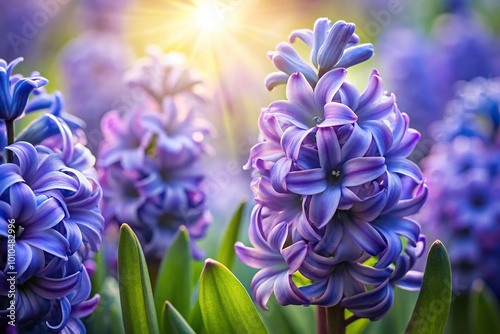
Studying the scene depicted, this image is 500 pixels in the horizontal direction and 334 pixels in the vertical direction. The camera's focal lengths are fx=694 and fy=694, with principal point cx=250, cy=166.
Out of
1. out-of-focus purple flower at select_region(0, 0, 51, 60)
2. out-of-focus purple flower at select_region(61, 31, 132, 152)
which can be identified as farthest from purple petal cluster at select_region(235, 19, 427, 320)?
out-of-focus purple flower at select_region(0, 0, 51, 60)

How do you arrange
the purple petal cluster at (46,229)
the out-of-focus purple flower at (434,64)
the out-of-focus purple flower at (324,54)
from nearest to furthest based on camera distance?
the purple petal cluster at (46,229) < the out-of-focus purple flower at (324,54) < the out-of-focus purple flower at (434,64)

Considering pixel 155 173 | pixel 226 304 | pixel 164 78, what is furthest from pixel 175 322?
pixel 164 78

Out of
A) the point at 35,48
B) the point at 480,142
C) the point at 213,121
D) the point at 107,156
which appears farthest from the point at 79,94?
the point at 480,142

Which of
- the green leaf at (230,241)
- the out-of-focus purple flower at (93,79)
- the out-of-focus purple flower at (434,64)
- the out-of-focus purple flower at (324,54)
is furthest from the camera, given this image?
the out-of-focus purple flower at (434,64)

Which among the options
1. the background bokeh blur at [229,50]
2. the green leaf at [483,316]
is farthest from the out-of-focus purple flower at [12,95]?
the green leaf at [483,316]

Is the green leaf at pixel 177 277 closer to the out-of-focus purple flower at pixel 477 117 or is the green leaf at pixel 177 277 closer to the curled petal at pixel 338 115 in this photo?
the curled petal at pixel 338 115

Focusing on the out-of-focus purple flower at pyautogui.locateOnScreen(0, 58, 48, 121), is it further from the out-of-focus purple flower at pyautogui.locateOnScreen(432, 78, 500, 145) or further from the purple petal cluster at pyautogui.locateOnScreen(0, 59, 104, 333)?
the out-of-focus purple flower at pyautogui.locateOnScreen(432, 78, 500, 145)

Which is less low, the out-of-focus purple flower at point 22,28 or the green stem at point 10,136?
the out-of-focus purple flower at point 22,28

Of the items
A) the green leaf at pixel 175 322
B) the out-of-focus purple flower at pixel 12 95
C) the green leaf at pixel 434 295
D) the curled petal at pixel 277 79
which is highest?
the curled petal at pixel 277 79
